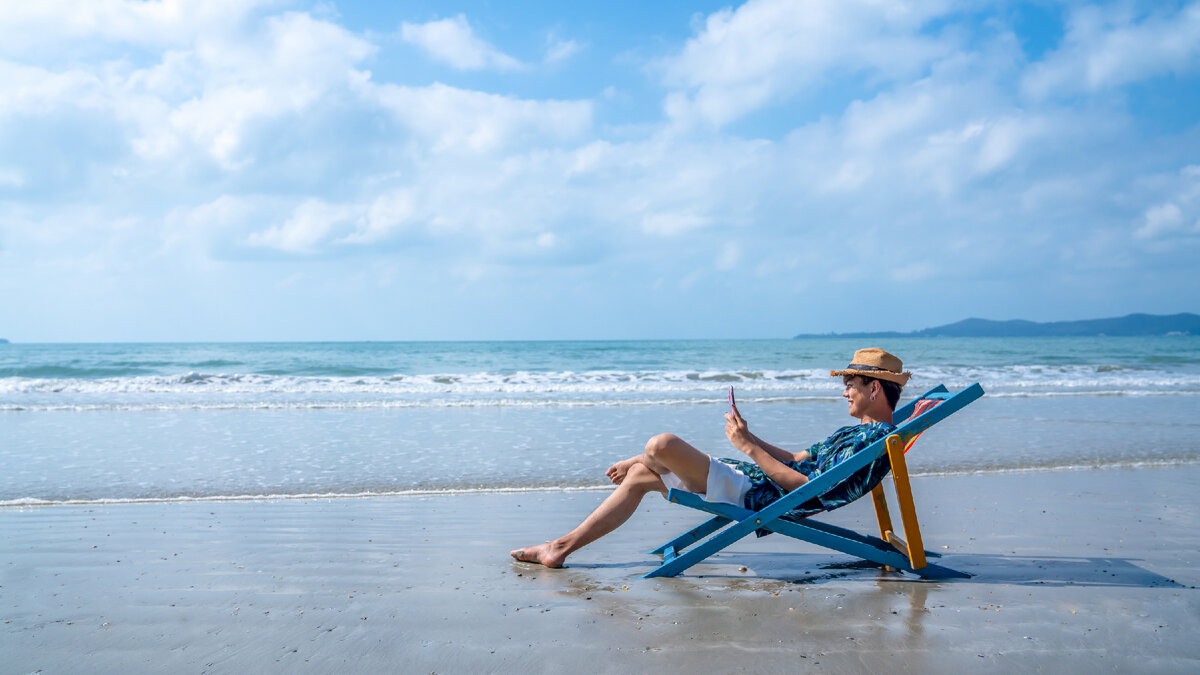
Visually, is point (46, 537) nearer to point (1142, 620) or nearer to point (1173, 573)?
point (1142, 620)

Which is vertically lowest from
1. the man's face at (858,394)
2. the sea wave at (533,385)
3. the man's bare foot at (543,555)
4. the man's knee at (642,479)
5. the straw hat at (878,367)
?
the man's bare foot at (543,555)

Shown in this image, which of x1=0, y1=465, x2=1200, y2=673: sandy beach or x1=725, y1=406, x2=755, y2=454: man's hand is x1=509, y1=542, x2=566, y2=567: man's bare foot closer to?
x1=0, y1=465, x2=1200, y2=673: sandy beach

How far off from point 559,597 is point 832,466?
1.55 metres

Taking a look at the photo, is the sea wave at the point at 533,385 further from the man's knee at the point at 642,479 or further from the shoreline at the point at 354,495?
the man's knee at the point at 642,479

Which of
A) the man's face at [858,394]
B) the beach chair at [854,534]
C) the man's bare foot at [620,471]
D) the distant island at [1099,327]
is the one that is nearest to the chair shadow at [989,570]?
the beach chair at [854,534]

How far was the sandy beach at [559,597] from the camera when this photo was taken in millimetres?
3178

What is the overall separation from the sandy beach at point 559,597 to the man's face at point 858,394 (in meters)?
0.91

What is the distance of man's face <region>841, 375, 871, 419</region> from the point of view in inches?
167

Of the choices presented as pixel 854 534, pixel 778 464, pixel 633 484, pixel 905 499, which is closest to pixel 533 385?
pixel 633 484

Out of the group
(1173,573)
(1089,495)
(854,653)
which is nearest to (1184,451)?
(1089,495)

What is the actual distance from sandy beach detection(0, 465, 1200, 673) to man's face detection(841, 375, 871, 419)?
0.91m

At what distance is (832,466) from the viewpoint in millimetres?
4125

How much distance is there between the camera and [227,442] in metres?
9.87

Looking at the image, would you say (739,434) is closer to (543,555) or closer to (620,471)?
(620,471)
